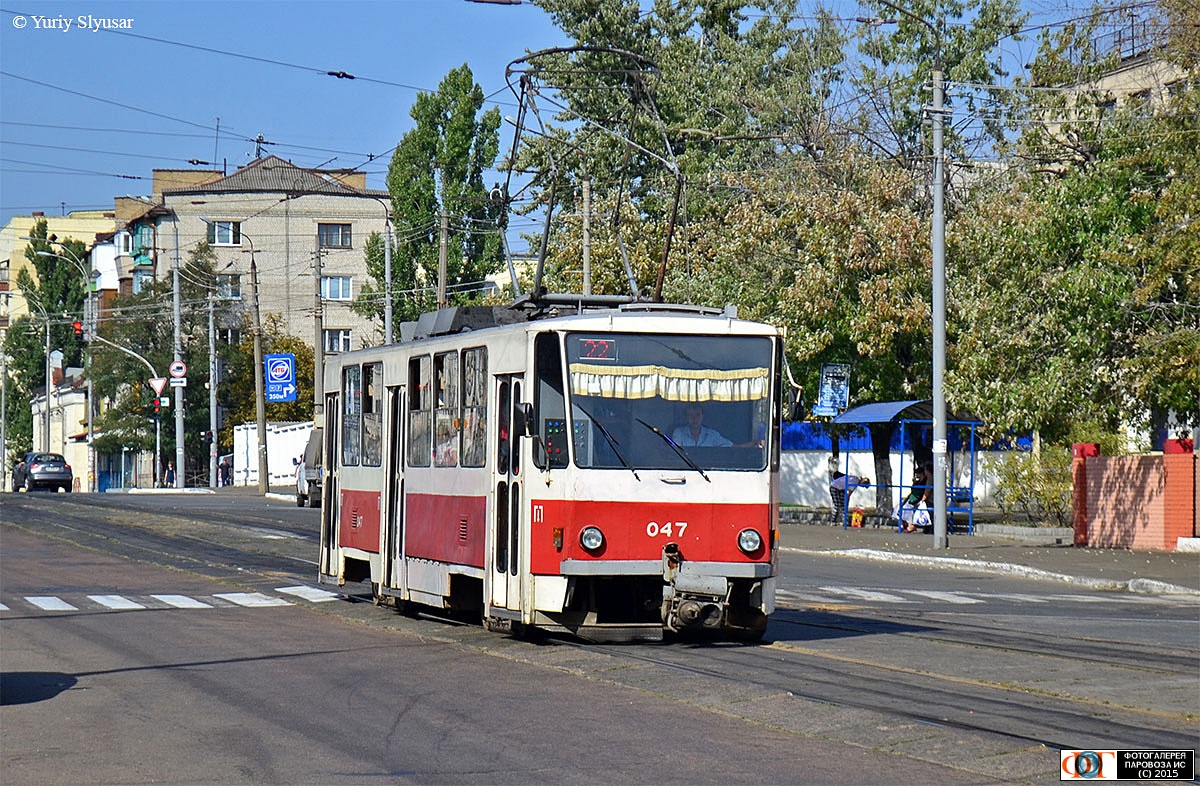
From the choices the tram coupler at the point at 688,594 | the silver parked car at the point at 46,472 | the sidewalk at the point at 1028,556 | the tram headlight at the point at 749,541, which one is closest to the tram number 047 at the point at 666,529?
the tram coupler at the point at 688,594

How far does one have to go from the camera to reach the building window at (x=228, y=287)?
3227 inches

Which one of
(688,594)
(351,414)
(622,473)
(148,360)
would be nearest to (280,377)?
(148,360)

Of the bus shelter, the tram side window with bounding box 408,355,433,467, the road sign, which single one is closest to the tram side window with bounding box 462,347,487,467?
the tram side window with bounding box 408,355,433,467

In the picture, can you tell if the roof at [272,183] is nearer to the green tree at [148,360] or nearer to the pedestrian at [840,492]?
the green tree at [148,360]

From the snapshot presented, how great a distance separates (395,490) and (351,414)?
6.13 ft

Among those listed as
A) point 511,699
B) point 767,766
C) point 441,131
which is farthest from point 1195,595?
point 441,131

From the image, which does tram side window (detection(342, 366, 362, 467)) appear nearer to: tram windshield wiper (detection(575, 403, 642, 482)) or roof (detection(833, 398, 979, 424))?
tram windshield wiper (detection(575, 403, 642, 482))

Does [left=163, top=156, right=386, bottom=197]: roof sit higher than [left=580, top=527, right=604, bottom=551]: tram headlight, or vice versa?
[left=163, top=156, right=386, bottom=197]: roof

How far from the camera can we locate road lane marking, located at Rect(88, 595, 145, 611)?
20.2 m

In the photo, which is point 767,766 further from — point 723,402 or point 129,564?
point 129,564

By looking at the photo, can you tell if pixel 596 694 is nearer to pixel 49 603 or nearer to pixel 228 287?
pixel 49 603

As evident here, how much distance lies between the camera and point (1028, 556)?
30.4 meters

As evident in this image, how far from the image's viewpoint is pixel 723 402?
15.2 m

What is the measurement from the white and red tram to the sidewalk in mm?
11289
